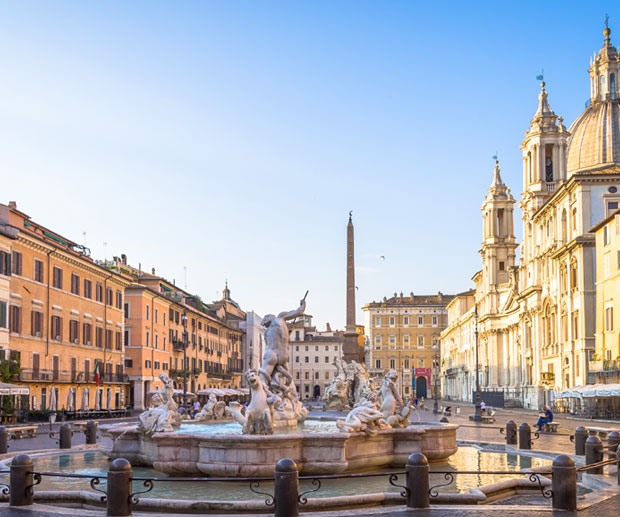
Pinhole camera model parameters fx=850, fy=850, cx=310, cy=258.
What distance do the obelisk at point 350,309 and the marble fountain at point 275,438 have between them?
25130mm

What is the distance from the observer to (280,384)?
20.7m

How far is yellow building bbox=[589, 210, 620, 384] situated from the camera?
162 feet

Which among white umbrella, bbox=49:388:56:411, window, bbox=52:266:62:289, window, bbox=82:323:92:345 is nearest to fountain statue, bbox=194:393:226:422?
white umbrella, bbox=49:388:56:411

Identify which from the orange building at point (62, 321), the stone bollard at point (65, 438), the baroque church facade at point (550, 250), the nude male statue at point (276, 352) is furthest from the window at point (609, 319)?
the stone bollard at point (65, 438)

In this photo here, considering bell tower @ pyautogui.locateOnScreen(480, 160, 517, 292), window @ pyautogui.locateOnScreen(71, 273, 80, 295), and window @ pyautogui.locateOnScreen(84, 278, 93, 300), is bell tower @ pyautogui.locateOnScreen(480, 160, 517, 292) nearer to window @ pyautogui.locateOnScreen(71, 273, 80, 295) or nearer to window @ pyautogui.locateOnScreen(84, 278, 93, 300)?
window @ pyautogui.locateOnScreen(84, 278, 93, 300)

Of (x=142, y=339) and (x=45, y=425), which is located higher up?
(x=142, y=339)

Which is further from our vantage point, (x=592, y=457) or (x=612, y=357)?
(x=612, y=357)

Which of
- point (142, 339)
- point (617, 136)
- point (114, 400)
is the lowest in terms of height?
point (114, 400)

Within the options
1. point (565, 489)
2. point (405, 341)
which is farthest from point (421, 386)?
point (565, 489)

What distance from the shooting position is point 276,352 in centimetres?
2088

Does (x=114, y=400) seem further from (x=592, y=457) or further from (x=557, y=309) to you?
(x=592, y=457)

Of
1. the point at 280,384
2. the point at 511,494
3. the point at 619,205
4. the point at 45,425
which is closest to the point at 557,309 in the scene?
the point at 619,205

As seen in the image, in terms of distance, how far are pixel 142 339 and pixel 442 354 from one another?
8529 centimetres

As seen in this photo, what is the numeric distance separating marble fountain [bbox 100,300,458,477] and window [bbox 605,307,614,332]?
114 ft
